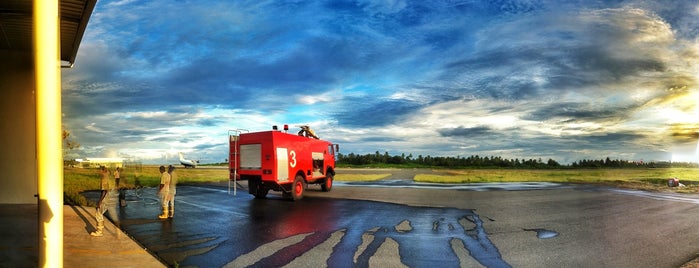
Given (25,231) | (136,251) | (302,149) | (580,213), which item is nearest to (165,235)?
(136,251)

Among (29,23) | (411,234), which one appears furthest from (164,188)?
(411,234)

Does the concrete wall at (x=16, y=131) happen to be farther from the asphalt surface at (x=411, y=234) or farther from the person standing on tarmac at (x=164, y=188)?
the person standing on tarmac at (x=164, y=188)

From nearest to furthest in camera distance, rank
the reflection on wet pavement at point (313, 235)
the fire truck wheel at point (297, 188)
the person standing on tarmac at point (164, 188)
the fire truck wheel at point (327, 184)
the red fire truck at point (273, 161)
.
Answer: the reflection on wet pavement at point (313, 235) → the person standing on tarmac at point (164, 188) → the red fire truck at point (273, 161) → the fire truck wheel at point (297, 188) → the fire truck wheel at point (327, 184)

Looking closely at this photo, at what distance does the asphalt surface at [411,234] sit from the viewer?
26.5ft

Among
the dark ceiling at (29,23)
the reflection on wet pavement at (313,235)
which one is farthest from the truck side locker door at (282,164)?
the dark ceiling at (29,23)

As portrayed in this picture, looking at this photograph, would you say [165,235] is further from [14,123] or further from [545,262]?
[14,123]

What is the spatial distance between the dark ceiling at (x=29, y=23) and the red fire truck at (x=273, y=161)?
21.0 ft

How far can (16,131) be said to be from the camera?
15.7 m

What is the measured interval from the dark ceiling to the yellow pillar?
621cm

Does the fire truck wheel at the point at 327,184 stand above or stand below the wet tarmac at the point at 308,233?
above

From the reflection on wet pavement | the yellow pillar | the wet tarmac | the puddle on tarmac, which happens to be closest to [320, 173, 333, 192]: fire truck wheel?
the wet tarmac

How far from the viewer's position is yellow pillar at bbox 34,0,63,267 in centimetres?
468

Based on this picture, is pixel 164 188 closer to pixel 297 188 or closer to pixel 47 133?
pixel 297 188

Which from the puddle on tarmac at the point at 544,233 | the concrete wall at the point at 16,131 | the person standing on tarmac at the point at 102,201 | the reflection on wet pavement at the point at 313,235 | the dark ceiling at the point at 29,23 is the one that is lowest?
the puddle on tarmac at the point at 544,233
